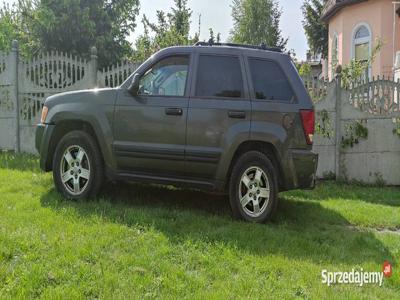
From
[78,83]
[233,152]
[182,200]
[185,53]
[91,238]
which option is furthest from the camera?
[78,83]

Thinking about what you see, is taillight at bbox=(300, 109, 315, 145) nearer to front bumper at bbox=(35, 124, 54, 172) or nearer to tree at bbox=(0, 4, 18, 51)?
front bumper at bbox=(35, 124, 54, 172)

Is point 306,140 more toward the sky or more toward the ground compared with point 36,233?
more toward the sky

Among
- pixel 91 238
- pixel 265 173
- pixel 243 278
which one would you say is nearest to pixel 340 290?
pixel 243 278

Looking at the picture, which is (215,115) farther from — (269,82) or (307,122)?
(307,122)

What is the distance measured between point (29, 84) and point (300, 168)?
718 cm

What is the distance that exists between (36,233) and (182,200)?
7.85 ft

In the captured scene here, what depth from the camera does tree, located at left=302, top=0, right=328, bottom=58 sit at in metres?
36.0

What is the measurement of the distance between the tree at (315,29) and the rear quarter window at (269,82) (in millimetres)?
32378

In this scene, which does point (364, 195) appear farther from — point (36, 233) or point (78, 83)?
point (78, 83)

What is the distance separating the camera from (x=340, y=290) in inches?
140

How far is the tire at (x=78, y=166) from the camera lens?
568 cm

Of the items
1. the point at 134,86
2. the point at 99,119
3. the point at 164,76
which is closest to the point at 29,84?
the point at 99,119
